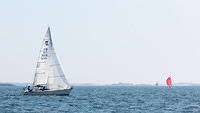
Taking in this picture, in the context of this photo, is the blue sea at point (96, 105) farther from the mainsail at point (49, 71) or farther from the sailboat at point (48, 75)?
the mainsail at point (49, 71)

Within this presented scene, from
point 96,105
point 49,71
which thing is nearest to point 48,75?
point 49,71

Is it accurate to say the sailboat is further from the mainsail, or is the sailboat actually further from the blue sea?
the blue sea

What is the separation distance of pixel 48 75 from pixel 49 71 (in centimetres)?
81

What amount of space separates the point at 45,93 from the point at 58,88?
2.73 metres

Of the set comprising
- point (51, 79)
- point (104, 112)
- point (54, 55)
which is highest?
point (54, 55)

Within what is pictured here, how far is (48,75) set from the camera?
78625 mm

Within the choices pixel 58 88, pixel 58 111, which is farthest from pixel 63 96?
pixel 58 111

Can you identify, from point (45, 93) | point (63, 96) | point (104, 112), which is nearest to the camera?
point (104, 112)

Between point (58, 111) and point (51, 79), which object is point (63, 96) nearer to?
point (51, 79)

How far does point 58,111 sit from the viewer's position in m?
52.1

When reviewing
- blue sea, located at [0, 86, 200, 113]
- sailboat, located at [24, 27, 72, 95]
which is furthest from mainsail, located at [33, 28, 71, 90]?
blue sea, located at [0, 86, 200, 113]

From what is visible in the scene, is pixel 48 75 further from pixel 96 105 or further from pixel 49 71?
pixel 96 105

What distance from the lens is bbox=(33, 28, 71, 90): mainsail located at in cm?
7850

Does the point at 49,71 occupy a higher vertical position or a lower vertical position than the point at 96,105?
higher
